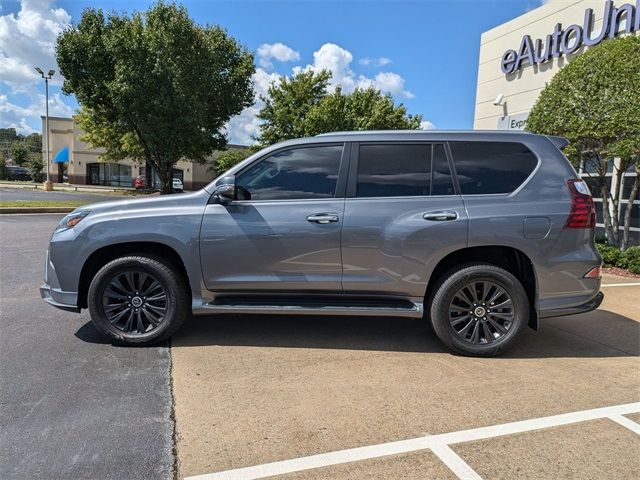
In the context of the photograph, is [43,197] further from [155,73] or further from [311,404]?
[311,404]

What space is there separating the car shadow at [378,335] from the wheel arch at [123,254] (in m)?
0.80

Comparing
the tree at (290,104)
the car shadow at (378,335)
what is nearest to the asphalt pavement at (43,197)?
the tree at (290,104)

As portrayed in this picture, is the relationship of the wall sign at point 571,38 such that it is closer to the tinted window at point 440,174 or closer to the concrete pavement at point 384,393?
the concrete pavement at point 384,393

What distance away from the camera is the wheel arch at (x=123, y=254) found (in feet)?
13.9

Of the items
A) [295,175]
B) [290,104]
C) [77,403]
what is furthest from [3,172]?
[77,403]

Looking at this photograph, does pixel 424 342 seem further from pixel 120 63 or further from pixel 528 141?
pixel 120 63

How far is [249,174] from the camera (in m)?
4.28

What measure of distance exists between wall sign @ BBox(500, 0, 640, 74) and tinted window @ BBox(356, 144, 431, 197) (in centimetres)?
999

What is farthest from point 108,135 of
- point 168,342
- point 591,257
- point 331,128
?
point 591,257

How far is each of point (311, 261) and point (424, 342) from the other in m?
1.44

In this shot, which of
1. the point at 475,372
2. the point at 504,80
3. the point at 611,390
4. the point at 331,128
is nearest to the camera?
the point at 611,390

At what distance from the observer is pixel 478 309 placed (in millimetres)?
4156

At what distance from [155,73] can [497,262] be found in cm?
1932

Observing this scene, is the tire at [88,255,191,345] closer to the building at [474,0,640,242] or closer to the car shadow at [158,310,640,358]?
the car shadow at [158,310,640,358]
